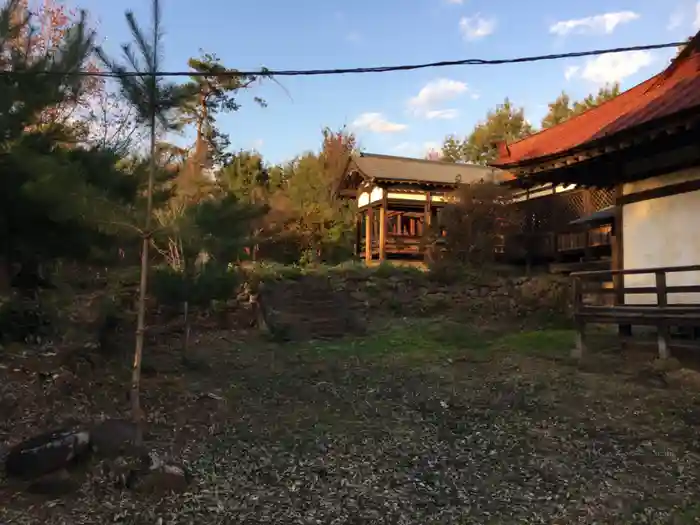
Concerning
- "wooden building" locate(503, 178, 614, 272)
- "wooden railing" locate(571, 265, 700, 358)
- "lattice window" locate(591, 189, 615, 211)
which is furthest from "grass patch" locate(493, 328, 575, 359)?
"lattice window" locate(591, 189, 615, 211)

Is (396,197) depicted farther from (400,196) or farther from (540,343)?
(540,343)

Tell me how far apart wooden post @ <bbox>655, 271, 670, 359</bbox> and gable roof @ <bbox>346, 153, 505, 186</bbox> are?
1169cm

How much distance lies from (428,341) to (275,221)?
10916 millimetres

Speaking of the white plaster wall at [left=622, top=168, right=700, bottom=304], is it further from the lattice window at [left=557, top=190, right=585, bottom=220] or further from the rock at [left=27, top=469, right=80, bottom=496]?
the rock at [left=27, top=469, right=80, bottom=496]

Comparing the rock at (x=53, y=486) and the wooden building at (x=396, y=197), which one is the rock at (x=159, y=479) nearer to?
the rock at (x=53, y=486)

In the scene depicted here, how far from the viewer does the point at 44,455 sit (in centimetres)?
397

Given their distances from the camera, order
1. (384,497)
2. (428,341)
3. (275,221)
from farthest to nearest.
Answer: (275,221) < (428,341) < (384,497)

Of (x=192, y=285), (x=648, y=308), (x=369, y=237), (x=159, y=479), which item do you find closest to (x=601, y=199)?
(x=369, y=237)

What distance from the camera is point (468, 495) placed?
4.11 m

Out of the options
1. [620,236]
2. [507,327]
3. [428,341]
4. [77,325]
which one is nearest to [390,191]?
[507,327]

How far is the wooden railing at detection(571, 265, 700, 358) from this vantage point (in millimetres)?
6734

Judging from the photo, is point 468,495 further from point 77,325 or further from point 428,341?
point 428,341

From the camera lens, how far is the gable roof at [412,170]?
19.7 m

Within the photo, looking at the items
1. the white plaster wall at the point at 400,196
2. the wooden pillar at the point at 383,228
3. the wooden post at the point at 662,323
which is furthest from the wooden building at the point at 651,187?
the white plaster wall at the point at 400,196
